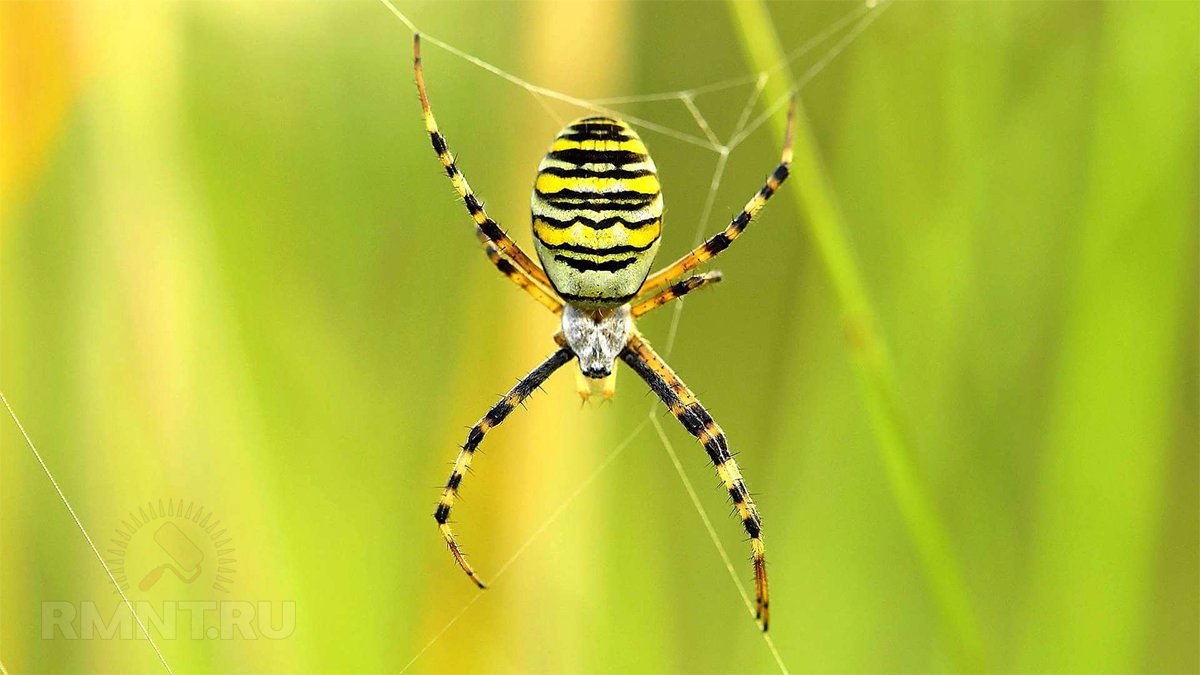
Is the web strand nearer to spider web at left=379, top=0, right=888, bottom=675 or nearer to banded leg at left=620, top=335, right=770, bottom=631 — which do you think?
spider web at left=379, top=0, right=888, bottom=675

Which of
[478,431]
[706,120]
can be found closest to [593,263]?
[478,431]

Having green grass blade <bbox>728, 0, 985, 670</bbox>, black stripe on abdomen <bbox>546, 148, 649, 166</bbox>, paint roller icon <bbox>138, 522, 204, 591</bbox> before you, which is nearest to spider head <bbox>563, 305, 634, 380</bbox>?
black stripe on abdomen <bbox>546, 148, 649, 166</bbox>

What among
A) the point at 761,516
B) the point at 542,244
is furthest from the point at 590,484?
the point at 542,244

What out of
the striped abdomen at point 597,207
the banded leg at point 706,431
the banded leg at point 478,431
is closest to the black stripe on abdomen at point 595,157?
the striped abdomen at point 597,207

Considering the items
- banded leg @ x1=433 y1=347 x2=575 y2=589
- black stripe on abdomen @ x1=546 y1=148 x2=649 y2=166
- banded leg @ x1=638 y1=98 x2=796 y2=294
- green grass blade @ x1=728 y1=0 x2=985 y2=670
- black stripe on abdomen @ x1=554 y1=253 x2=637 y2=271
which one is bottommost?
green grass blade @ x1=728 y1=0 x2=985 y2=670

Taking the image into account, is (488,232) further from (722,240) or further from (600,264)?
(722,240)

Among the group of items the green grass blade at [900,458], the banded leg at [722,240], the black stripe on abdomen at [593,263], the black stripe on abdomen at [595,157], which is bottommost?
the green grass blade at [900,458]

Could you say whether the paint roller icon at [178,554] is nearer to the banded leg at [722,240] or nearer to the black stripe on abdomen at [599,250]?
the black stripe on abdomen at [599,250]

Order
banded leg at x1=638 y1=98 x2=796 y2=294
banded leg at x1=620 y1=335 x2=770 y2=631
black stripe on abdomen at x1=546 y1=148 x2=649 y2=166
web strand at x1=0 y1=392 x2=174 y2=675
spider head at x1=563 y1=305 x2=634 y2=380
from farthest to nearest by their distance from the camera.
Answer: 1. spider head at x1=563 y1=305 x2=634 y2=380
2. banded leg at x1=620 y1=335 x2=770 y2=631
3. banded leg at x1=638 y1=98 x2=796 y2=294
4. black stripe on abdomen at x1=546 y1=148 x2=649 y2=166
5. web strand at x1=0 y1=392 x2=174 y2=675
